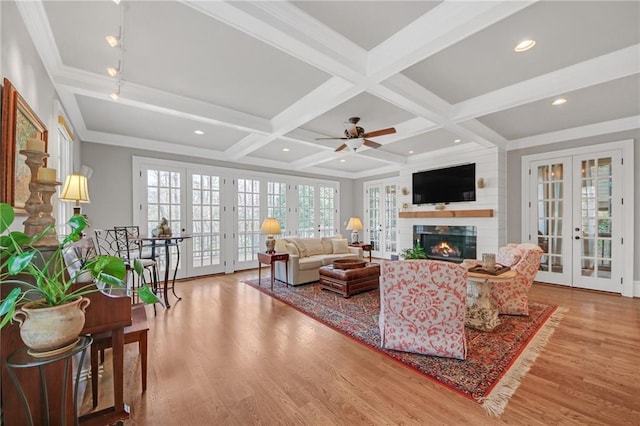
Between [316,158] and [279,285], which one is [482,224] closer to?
[316,158]

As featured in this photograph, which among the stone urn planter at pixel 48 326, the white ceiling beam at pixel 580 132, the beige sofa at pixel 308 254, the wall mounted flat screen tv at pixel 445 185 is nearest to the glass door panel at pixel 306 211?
the beige sofa at pixel 308 254

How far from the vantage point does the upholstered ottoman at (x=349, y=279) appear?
13.5 ft

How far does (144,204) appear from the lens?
5.06 m

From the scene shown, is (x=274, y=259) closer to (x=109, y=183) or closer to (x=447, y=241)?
(x=109, y=183)

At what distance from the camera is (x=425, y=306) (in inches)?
92.4

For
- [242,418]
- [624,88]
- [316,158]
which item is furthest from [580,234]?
[242,418]

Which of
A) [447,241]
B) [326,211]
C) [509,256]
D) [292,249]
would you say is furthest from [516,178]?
[326,211]

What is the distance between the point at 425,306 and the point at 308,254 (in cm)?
322

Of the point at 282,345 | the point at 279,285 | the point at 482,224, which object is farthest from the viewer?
the point at 482,224

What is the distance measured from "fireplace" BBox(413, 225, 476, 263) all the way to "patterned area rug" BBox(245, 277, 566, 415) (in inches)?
76.5

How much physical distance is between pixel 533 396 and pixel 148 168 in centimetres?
617

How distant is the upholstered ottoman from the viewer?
4109 millimetres

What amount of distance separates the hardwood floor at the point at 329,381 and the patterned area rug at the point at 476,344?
8cm

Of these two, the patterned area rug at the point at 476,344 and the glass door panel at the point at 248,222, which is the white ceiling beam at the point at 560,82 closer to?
the patterned area rug at the point at 476,344
